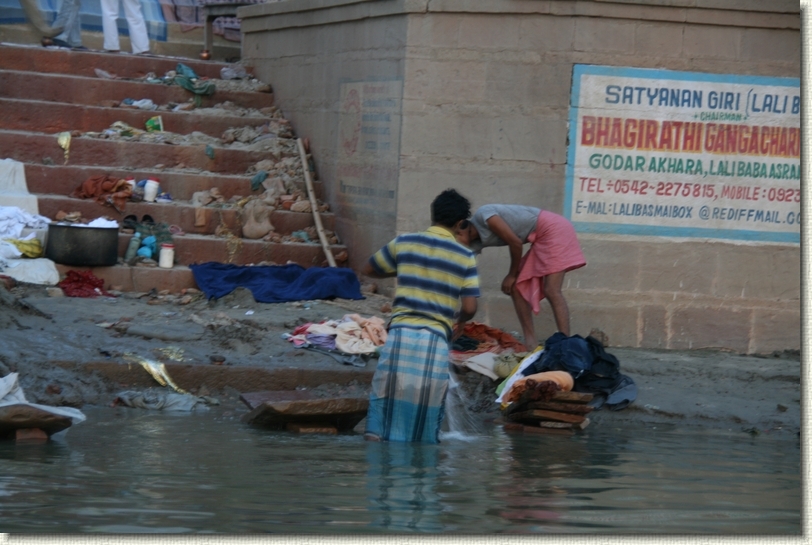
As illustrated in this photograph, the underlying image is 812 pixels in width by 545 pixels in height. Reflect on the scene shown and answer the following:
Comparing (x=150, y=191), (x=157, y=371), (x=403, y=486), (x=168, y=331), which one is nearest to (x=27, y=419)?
(x=157, y=371)

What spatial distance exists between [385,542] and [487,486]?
1.38m

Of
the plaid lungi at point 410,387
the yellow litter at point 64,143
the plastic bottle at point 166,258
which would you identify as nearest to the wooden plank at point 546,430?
the plaid lungi at point 410,387

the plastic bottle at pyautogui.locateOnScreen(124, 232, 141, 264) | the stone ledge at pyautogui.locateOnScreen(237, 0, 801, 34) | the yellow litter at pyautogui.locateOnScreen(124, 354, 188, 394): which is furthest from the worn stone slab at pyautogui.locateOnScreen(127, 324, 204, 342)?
the stone ledge at pyautogui.locateOnScreen(237, 0, 801, 34)

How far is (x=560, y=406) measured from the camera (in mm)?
8016

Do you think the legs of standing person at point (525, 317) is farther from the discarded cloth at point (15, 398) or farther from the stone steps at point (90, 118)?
the stone steps at point (90, 118)

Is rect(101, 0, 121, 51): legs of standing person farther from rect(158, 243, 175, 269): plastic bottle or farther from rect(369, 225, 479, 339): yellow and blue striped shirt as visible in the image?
rect(369, 225, 479, 339): yellow and blue striped shirt

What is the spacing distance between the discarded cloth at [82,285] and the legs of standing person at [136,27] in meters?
6.11

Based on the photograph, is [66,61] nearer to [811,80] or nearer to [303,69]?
[303,69]

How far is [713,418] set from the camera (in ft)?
28.0

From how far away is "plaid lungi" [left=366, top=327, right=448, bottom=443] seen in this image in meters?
6.52

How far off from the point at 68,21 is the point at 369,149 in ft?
21.1

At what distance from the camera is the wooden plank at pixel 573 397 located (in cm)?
798

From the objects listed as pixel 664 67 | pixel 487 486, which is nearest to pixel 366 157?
pixel 664 67

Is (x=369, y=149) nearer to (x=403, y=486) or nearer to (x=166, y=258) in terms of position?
(x=166, y=258)
